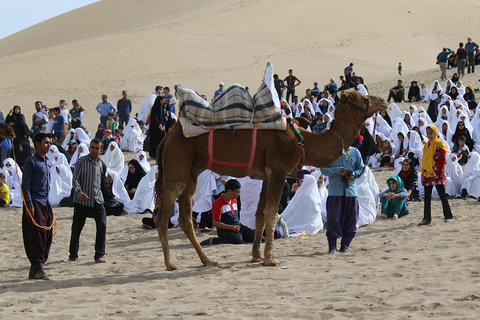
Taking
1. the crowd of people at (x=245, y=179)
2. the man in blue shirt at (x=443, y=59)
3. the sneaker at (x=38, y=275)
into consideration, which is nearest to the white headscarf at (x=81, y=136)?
the crowd of people at (x=245, y=179)

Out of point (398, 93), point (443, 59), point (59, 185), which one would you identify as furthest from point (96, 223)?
point (443, 59)

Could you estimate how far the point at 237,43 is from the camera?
5100 centimetres

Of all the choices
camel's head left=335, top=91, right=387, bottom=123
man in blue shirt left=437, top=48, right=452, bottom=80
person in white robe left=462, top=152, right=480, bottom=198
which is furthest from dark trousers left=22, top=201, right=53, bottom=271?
man in blue shirt left=437, top=48, right=452, bottom=80

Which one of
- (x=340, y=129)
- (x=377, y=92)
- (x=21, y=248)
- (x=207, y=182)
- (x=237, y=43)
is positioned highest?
(x=237, y=43)

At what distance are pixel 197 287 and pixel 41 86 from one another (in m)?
34.8

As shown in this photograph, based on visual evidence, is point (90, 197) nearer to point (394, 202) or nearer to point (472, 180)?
point (394, 202)

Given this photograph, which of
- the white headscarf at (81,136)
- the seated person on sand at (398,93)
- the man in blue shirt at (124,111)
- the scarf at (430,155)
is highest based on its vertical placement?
the seated person on sand at (398,93)

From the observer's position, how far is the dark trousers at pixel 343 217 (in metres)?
9.51

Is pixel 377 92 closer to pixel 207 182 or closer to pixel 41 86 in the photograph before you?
pixel 41 86

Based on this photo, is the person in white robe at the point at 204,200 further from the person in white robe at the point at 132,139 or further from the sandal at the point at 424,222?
the person in white robe at the point at 132,139

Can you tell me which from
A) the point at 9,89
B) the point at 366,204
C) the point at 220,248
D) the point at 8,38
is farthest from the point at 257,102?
the point at 8,38

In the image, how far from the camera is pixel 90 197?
9523 mm

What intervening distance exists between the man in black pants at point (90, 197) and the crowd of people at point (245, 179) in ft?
0.04

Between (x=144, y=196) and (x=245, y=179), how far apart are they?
322cm
